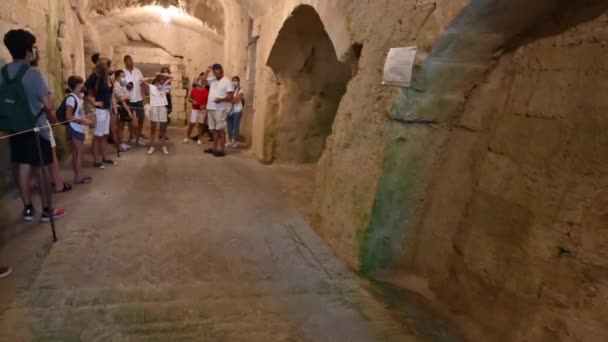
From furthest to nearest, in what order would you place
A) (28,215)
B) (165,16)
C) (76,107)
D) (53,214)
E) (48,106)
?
(165,16)
(76,107)
(53,214)
(28,215)
(48,106)

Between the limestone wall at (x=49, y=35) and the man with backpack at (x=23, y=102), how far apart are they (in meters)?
0.91

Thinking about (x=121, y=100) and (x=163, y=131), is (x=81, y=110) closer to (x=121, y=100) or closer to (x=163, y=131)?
(x=121, y=100)

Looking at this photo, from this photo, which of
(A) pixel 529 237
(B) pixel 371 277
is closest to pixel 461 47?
(A) pixel 529 237

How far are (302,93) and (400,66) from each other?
4.06 meters

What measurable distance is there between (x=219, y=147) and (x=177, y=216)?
3871mm

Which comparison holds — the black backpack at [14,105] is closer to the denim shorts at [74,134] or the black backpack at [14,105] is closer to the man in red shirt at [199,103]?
the denim shorts at [74,134]

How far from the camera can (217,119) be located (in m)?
7.09

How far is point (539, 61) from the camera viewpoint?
2.36 meters

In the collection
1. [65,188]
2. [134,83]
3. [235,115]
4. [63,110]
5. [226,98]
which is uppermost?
[134,83]

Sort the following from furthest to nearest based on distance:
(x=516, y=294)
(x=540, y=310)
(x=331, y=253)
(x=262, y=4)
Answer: (x=262, y=4) < (x=331, y=253) < (x=516, y=294) < (x=540, y=310)

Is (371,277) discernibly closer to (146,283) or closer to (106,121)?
(146,283)

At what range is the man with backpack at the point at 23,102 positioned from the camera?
10.8 feet

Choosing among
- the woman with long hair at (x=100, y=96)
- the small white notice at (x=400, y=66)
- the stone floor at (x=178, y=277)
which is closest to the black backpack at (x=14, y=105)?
the stone floor at (x=178, y=277)

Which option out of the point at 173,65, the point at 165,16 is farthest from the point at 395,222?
the point at 165,16
